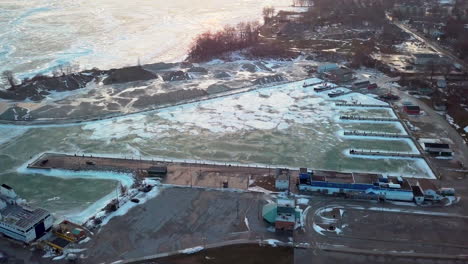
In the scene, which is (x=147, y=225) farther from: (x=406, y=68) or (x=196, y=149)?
(x=406, y=68)

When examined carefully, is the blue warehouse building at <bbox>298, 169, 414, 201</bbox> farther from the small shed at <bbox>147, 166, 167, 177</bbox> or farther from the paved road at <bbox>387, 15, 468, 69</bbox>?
the paved road at <bbox>387, 15, 468, 69</bbox>

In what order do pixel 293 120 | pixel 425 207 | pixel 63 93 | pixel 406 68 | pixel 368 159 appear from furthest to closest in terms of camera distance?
pixel 406 68 < pixel 63 93 < pixel 293 120 < pixel 368 159 < pixel 425 207

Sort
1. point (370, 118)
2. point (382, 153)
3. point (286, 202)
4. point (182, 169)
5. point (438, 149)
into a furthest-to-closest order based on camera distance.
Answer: point (370, 118)
point (382, 153)
point (438, 149)
point (182, 169)
point (286, 202)

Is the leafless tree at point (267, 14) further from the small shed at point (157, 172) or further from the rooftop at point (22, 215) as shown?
the rooftop at point (22, 215)

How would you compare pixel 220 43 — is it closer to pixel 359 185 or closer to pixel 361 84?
pixel 361 84

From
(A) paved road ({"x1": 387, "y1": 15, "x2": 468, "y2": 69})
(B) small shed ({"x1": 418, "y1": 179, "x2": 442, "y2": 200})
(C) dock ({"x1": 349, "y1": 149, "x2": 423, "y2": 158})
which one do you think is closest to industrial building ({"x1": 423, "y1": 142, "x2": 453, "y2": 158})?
(C) dock ({"x1": 349, "y1": 149, "x2": 423, "y2": 158})

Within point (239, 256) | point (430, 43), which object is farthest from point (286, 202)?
point (430, 43)

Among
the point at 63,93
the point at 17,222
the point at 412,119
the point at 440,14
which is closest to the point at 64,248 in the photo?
the point at 17,222
